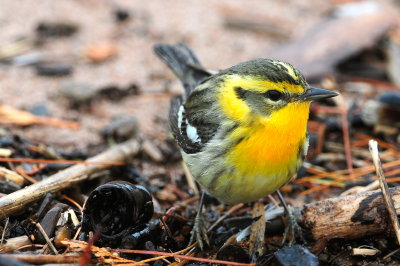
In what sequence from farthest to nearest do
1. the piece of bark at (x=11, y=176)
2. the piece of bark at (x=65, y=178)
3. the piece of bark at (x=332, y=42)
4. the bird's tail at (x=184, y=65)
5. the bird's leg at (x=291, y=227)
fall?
the piece of bark at (x=332, y=42)
the bird's tail at (x=184, y=65)
the piece of bark at (x=11, y=176)
the bird's leg at (x=291, y=227)
the piece of bark at (x=65, y=178)

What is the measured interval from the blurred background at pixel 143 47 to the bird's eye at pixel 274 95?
79.2 inches

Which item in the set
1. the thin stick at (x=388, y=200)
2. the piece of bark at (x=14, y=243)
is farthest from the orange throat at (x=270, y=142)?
the piece of bark at (x=14, y=243)

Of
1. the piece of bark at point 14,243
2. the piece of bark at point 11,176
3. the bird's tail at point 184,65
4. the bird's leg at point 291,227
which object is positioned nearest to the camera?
the piece of bark at point 14,243

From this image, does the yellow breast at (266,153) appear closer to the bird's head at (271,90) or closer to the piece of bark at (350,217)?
the bird's head at (271,90)

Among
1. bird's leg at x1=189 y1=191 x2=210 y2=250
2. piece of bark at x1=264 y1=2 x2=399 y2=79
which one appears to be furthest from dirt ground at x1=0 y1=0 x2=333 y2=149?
bird's leg at x1=189 y1=191 x2=210 y2=250

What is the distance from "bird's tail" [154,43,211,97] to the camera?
5.06 m

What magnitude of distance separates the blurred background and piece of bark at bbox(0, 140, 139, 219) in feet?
2.10

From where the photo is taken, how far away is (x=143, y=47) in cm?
695

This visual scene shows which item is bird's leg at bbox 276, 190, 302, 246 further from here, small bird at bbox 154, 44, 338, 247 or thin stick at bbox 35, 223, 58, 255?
thin stick at bbox 35, 223, 58, 255

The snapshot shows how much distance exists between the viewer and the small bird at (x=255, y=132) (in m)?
3.62

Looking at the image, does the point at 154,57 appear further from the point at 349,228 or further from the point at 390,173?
the point at 349,228

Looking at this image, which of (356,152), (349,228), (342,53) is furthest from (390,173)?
(342,53)

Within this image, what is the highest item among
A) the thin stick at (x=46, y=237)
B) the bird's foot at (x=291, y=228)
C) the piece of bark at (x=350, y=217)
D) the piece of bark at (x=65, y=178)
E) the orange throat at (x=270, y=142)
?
the orange throat at (x=270, y=142)

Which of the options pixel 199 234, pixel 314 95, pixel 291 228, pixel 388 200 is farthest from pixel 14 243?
pixel 388 200
